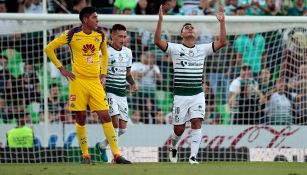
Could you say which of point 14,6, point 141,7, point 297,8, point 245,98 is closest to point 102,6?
point 141,7

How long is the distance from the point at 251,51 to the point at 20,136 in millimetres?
5990

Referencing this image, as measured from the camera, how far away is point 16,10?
2473 cm

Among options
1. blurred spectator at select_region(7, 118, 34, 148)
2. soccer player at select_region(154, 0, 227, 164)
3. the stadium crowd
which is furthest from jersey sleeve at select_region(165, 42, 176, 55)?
blurred spectator at select_region(7, 118, 34, 148)

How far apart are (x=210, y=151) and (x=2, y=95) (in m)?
5.40

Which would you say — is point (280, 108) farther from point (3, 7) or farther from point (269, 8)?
point (3, 7)

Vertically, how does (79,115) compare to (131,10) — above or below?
below

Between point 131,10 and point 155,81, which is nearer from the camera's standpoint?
point 155,81

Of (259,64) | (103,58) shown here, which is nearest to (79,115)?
(103,58)

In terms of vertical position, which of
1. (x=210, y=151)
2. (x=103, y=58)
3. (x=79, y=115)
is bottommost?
(x=210, y=151)

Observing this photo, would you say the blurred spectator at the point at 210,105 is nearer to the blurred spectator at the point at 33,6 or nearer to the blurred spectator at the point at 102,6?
the blurred spectator at the point at 102,6

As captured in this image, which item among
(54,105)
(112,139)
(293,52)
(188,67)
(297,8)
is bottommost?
(112,139)

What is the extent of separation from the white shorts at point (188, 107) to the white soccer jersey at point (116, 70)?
1.46m

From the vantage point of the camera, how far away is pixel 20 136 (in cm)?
2191

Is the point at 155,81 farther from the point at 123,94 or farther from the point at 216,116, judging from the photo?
the point at 123,94
